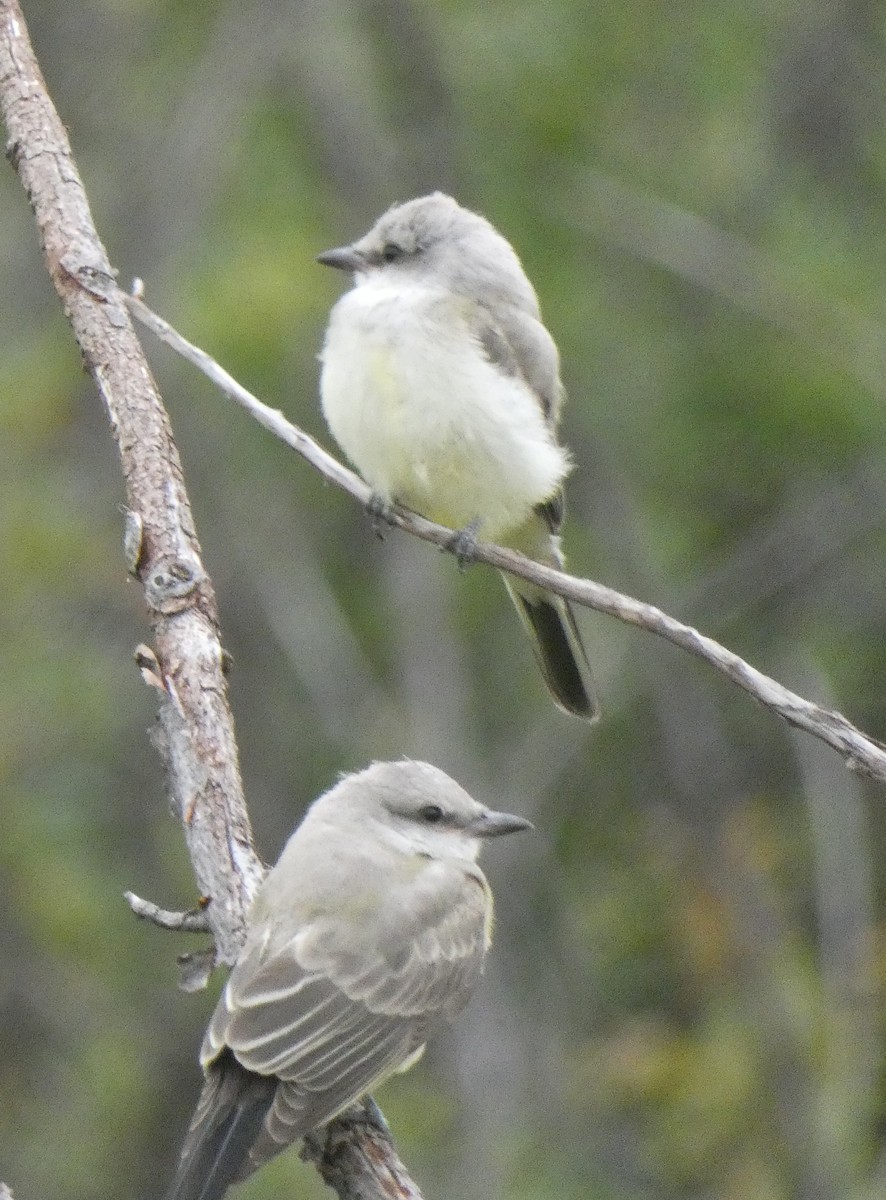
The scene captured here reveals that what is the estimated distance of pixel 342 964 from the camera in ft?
13.7

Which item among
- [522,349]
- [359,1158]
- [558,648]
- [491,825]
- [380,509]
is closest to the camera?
[359,1158]

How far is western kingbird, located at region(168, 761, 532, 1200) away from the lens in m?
3.76

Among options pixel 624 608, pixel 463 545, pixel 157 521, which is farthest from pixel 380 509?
pixel 624 608

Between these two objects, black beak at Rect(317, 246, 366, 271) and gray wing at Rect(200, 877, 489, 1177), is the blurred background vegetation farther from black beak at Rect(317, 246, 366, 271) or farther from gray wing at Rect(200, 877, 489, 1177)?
gray wing at Rect(200, 877, 489, 1177)

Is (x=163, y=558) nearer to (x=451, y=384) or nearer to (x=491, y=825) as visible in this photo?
(x=491, y=825)

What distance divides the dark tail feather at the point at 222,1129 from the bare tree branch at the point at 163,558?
0.54 feet

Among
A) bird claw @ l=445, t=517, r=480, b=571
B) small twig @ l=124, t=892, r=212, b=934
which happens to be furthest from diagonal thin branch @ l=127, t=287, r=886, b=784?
small twig @ l=124, t=892, r=212, b=934

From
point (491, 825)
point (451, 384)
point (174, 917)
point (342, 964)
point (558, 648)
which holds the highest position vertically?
point (558, 648)

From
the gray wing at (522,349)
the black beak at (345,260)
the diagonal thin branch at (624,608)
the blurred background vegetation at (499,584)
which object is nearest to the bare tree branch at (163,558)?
the diagonal thin branch at (624,608)

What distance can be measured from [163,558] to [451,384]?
1.28 meters

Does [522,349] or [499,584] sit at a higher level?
[499,584]

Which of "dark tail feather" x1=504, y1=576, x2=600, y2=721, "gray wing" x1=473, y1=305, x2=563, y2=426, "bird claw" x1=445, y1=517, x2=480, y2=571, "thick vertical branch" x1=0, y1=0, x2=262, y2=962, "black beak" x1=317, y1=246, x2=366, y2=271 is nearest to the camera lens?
"thick vertical branch" x1=0, y1=0, x2=262, y2=962

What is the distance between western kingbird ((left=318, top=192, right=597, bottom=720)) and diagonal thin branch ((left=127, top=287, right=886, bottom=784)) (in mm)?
181

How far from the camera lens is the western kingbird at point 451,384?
5113mm
